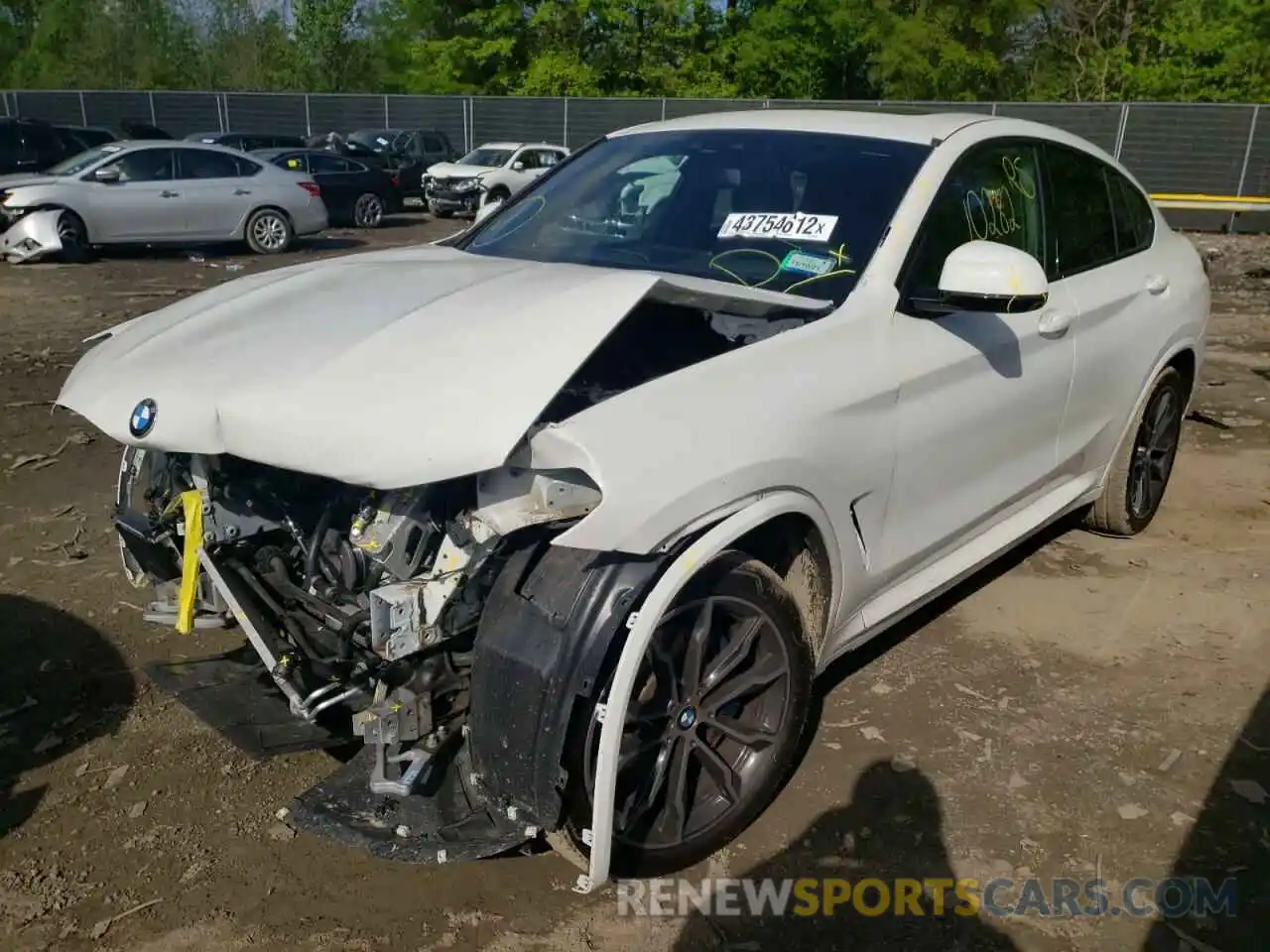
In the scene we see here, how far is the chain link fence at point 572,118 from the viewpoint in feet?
77.9

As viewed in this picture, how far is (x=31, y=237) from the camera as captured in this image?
515 inches

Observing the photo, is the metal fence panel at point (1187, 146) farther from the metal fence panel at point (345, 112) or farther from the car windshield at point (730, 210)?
the car windshield at point (730, 210)

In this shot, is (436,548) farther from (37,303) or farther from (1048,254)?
(37,303)

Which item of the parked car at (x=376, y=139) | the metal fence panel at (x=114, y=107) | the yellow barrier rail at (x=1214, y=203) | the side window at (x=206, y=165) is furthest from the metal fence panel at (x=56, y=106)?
the yellow barrier rail at (x=1214, y=203)

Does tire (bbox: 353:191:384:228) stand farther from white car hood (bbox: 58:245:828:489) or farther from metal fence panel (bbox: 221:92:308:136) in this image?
white car hood (bbox: 58:245:828:489)

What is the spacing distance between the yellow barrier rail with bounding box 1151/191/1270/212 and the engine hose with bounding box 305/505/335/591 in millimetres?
21299

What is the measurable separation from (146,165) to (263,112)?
60.8ft

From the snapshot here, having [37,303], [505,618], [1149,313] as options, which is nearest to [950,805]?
[505,618]

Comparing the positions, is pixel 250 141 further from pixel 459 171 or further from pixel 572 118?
pixel 572 118

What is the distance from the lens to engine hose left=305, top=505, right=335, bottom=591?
2.76 metres

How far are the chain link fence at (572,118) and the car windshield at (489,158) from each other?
6.13 metres

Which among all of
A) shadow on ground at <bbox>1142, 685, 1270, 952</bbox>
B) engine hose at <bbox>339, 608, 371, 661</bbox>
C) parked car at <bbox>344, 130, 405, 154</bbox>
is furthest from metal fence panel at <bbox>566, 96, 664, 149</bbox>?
engine hose at <bbox>339, 608, 371, 661</bbox>

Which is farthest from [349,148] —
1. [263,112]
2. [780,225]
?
[780,225]

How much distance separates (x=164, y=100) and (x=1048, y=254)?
106 ft
